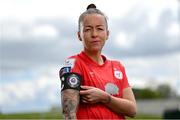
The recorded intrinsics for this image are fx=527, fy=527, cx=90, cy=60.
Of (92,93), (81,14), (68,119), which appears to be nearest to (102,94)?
(92,93)

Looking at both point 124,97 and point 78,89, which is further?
point 124,97

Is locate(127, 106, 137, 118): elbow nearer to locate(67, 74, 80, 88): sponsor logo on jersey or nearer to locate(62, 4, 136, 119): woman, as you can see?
locate(62, 4, 136, 119): woman

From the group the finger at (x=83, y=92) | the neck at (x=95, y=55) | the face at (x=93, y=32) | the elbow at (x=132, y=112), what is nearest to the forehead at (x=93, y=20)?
the face at (x=93, y=32)

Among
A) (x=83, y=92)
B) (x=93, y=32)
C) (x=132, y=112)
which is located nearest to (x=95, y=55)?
(x=93, y=32)

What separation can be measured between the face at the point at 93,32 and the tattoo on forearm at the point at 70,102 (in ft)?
1.10

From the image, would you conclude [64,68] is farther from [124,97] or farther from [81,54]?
[124,97]

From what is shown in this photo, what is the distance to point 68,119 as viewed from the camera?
3.21 m

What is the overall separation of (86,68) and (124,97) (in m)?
0.35

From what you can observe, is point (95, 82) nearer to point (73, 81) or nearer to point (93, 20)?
point (73, 81)

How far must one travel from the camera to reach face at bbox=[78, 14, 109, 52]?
11.1ft

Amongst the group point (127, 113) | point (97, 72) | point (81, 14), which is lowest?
point (127, 113)

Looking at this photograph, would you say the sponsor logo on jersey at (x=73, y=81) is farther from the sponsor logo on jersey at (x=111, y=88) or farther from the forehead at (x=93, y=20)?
the forehead at (x=93, y=20)

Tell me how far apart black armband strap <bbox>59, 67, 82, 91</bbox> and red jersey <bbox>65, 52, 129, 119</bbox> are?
5cm

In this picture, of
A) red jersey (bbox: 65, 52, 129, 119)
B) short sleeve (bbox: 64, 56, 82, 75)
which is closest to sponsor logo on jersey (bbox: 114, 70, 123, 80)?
red jersey (bbox: 65, 52, 129, 119)
